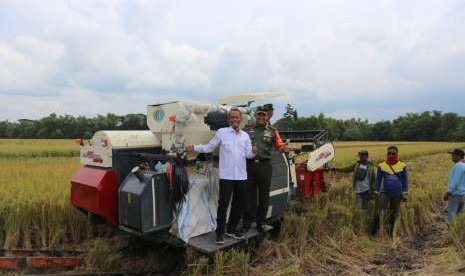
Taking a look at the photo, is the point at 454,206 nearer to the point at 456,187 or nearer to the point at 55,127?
the point at 456,187

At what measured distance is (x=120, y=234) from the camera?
617 cm

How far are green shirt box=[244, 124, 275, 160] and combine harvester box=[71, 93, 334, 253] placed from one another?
586 millimetres

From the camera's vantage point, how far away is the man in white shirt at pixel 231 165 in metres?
4.78

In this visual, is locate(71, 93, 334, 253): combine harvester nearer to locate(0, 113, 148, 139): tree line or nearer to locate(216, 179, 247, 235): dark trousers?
locate(216, 179, 247, 235): dark trousers

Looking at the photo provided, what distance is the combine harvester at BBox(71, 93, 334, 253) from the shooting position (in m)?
4.52

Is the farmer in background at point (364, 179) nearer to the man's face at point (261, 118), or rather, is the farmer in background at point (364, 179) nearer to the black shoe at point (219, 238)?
the man's face at point (261, 118)

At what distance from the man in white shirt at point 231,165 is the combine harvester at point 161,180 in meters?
0.26

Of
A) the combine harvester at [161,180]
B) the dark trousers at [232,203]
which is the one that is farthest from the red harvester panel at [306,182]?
the dark trousers at [232,203]

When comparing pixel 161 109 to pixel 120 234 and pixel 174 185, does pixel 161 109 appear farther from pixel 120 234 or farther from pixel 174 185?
pixel 120 234

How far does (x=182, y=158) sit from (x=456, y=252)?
4111mm

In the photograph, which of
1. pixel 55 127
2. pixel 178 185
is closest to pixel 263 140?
pixel 178 185

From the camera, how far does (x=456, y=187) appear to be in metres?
6.62

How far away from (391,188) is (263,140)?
9.16 feet

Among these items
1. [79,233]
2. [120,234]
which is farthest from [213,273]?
[79,233]
